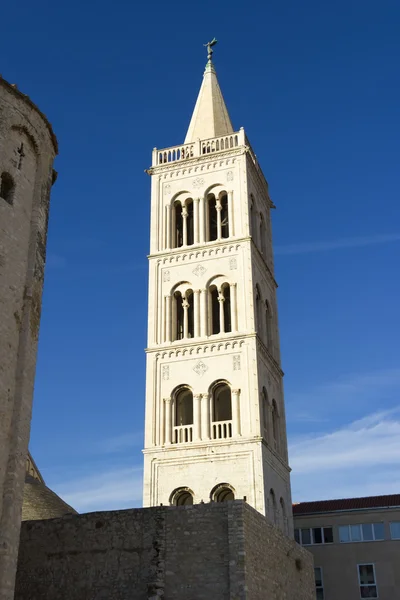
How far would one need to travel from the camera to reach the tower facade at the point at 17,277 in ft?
63.4

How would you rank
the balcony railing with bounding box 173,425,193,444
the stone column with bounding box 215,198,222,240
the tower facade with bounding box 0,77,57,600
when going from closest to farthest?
the tower facade with bounding box 0,77,57,600, the balcony railing with bounding box 173,425,193,444, the stone column with bounding box 215,198,222,240

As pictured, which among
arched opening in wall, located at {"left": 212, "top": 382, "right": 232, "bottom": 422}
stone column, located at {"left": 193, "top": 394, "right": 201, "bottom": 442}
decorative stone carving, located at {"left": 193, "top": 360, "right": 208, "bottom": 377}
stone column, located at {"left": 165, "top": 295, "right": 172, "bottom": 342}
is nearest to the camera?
stone column, located at {"left": 193, "top": 394, "right": 201, "bottom": 442}

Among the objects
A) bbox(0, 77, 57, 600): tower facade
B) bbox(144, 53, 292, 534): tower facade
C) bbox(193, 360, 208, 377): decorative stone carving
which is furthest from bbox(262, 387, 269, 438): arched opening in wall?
bbox(0, 77, 57, 600): tower facade

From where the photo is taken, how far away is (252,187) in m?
42.0

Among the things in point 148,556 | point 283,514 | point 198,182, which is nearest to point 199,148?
point 198,182

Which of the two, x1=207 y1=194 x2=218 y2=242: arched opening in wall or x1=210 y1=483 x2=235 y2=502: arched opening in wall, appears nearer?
x1=210 y1=483 x2=235 y2=502: arched opening in wall

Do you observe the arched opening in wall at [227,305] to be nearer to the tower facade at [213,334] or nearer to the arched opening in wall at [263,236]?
the tower facade at [213,334]

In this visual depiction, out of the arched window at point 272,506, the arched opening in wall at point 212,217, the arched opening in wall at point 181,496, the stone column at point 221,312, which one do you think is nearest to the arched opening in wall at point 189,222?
the arched opening in wall at point 212,217

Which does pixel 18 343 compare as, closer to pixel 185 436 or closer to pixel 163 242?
pixel 185 436

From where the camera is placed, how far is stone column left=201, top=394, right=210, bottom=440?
34.7 m

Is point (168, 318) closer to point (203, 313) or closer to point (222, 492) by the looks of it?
point (203, 313)

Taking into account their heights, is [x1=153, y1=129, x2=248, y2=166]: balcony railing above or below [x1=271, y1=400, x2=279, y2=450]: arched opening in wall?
above

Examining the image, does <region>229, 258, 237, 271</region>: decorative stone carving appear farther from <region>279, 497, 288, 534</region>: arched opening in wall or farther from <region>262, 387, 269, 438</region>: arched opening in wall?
<region>279, 497, 288, 534</region>: arched opening in wall

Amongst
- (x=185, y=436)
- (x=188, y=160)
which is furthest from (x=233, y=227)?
(x=185, y=436)
